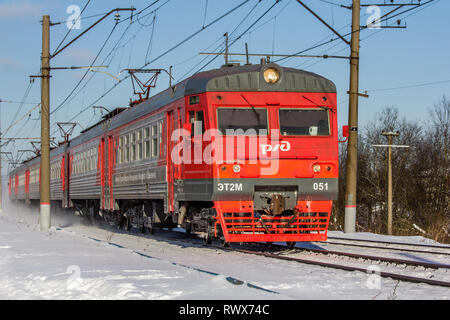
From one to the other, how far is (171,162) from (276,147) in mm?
2661

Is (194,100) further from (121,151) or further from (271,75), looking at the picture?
(121,151)

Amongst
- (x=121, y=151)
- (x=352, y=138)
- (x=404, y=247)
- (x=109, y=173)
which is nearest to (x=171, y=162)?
(x=121, y=151)

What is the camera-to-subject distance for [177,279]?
8.09 metres

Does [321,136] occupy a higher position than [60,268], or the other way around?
[321,136]

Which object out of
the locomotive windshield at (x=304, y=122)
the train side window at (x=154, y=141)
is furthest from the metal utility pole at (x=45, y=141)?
the locomotive windshield at (x=304, y=122)

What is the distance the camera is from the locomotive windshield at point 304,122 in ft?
39.6

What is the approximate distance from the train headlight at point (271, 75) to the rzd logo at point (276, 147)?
123cm

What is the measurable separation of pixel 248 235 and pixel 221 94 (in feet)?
8.68

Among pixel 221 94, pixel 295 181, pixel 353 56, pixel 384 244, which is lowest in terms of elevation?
pixel 384 244

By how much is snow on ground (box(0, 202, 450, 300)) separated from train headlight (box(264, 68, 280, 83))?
335 cm

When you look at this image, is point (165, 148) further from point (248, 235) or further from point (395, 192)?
point (395, 192)

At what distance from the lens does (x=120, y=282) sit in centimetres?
767

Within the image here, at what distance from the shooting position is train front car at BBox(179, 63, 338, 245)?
38.1ft
